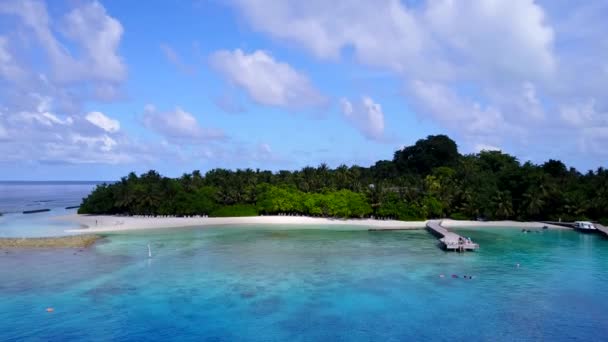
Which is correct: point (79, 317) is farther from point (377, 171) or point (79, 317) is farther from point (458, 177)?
point (377, 171)

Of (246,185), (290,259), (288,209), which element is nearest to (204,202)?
(246,185)

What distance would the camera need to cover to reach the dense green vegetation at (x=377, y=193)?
2672 inches

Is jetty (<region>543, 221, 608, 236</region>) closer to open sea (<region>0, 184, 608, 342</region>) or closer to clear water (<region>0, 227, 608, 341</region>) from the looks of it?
open sea (<region>0, 184, 608, 342</region>)

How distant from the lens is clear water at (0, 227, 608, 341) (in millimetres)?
24359

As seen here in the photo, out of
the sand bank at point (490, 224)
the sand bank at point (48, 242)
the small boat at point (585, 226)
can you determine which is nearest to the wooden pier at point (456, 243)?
the sand bank at point (490, 224)

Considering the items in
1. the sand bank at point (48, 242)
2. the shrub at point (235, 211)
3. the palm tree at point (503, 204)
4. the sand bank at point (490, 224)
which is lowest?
the sand bank at point (48, 242)

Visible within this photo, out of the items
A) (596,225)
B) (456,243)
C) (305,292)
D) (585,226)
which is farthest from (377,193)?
(305,292)

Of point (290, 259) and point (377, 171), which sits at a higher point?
point (377, 171)

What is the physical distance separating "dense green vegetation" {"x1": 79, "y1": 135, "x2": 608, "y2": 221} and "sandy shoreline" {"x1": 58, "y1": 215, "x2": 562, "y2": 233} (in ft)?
6.84

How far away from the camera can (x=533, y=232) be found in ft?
201

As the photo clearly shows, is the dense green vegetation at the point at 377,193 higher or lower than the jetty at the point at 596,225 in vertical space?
higher

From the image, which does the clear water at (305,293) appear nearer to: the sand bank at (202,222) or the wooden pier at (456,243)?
the wooden pier at (456,243)

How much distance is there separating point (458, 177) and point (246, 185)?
3663 cm

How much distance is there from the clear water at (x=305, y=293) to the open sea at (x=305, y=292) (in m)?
0.10
